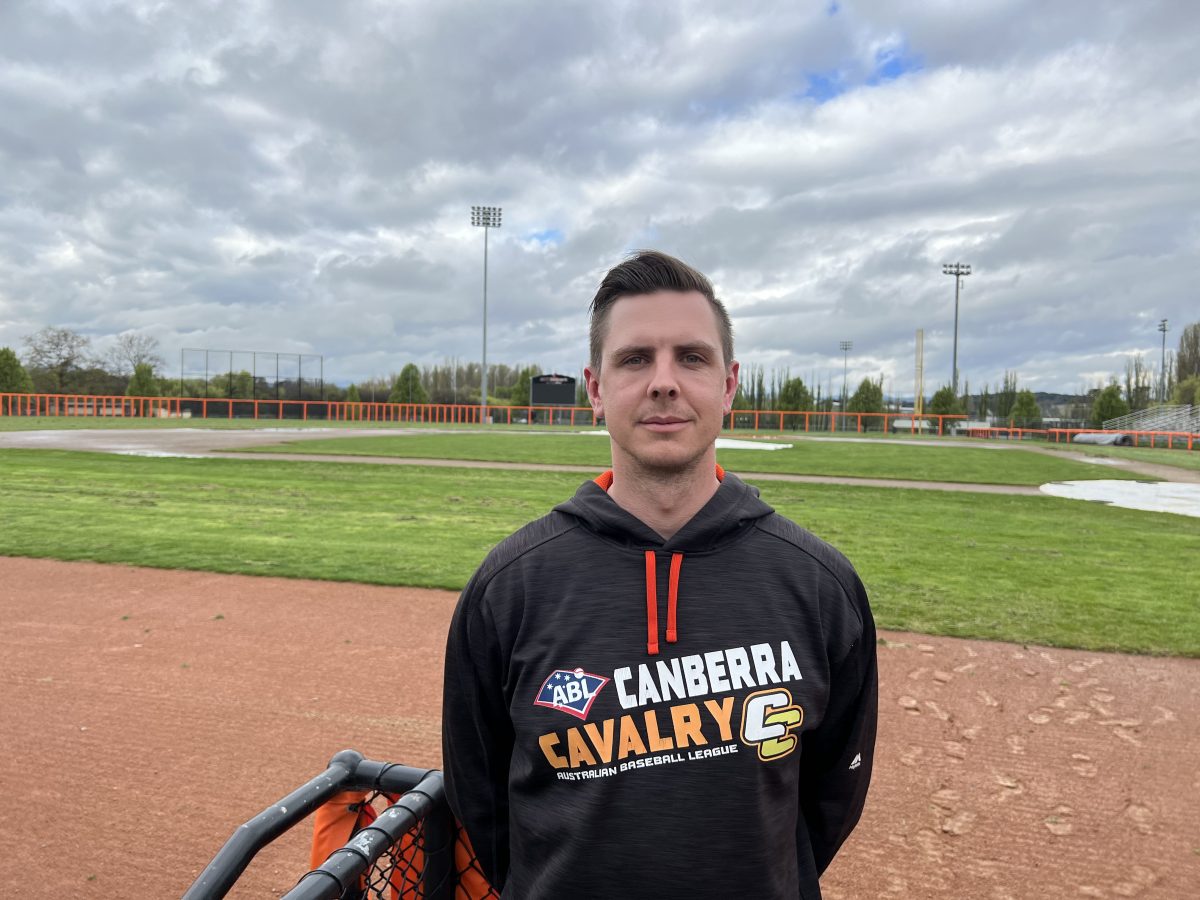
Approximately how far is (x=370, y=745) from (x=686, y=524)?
3343mm

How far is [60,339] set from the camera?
68688 millimetres

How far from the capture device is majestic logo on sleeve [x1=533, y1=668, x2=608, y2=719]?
1.60m

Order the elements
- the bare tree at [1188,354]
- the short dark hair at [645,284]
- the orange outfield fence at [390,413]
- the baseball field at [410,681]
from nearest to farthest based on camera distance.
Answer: the short dark hair at [645,284], the baseball field at [410,681], the orange outfield fence at [390,413], the bare tree at [1188,354]

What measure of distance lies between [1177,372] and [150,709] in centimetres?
10805

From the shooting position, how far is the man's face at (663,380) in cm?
172

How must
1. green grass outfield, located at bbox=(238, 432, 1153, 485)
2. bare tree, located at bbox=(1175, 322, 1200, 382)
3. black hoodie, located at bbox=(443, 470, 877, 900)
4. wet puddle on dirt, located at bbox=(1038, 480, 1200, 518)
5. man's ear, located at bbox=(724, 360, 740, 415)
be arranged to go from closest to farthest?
1. black hoodie, located at bbox=(443, 470, 877, 900)
2. man's ear, located at bbox=(724, 360, 740, 415)
3. wet puddle on dirt, located at bbox=(1038, 480, 1200, 518)
4. green grass outfield, located at bbox=(238, 432, 1153, 485)
5. bare tree, located at bbox=(1175, 322, 1200, 382)

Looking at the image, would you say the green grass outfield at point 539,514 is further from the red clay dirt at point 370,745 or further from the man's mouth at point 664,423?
the man's mouth at point 664,423

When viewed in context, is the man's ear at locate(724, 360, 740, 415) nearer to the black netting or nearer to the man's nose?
the man's nose

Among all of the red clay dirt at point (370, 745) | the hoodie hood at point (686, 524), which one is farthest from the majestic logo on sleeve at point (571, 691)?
the red clay dirt at point (370, 745)

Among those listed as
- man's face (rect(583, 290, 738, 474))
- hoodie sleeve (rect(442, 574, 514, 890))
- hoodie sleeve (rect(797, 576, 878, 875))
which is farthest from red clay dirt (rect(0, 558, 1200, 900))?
man's face (rect(583, 290, 738, 474))

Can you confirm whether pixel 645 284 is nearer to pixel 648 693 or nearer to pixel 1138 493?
pixel 648 693

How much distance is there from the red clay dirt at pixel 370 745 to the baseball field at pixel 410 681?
16mm

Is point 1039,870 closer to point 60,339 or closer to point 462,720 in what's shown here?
point 462,720

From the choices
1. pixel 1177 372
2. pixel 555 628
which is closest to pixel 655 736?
pixel 555 628
